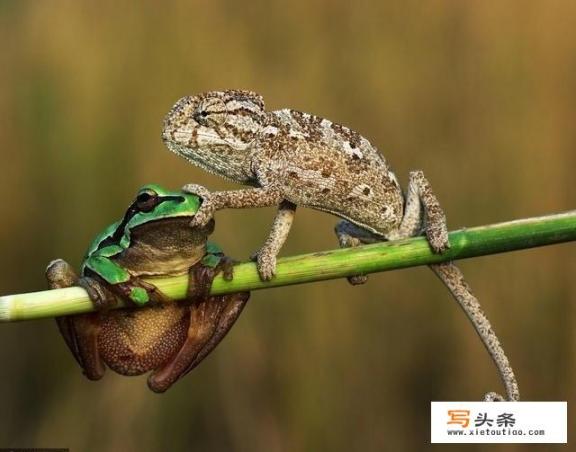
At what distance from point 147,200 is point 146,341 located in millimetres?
247

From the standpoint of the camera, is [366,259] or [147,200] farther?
[147,200]

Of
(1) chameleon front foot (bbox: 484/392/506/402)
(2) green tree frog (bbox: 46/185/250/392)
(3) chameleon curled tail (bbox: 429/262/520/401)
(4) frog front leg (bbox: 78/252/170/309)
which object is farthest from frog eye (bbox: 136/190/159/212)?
(3) chameleon curled tail (bbox: 429/262/520/401)

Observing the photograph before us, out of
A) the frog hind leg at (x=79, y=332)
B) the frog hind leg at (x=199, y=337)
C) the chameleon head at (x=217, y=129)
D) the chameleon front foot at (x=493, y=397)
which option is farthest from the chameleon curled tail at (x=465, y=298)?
the frog hind leg at (x=79, y=332)

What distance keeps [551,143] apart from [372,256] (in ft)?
8.00

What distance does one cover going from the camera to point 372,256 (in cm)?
145

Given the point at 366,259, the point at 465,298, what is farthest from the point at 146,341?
the point at 465,298

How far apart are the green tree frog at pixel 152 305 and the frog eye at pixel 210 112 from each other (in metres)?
0.28

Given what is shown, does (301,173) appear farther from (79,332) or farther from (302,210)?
(302,210)

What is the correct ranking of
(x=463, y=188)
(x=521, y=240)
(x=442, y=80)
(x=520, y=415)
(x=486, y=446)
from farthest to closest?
(x=442, y=80)
(x=463, y=188)
(x=486, y=446)
(x=520, y=415)
(x=521, y=240)

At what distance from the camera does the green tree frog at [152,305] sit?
1620mm

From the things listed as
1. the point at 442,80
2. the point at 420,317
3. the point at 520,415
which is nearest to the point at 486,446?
the point at 420,317

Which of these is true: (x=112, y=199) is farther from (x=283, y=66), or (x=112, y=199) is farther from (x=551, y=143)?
(x=551, y=143)

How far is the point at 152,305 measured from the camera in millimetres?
1635

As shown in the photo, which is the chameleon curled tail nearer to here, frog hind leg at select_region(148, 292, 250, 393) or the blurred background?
frog hind leg at select_region(148, 292, 250, 393)
